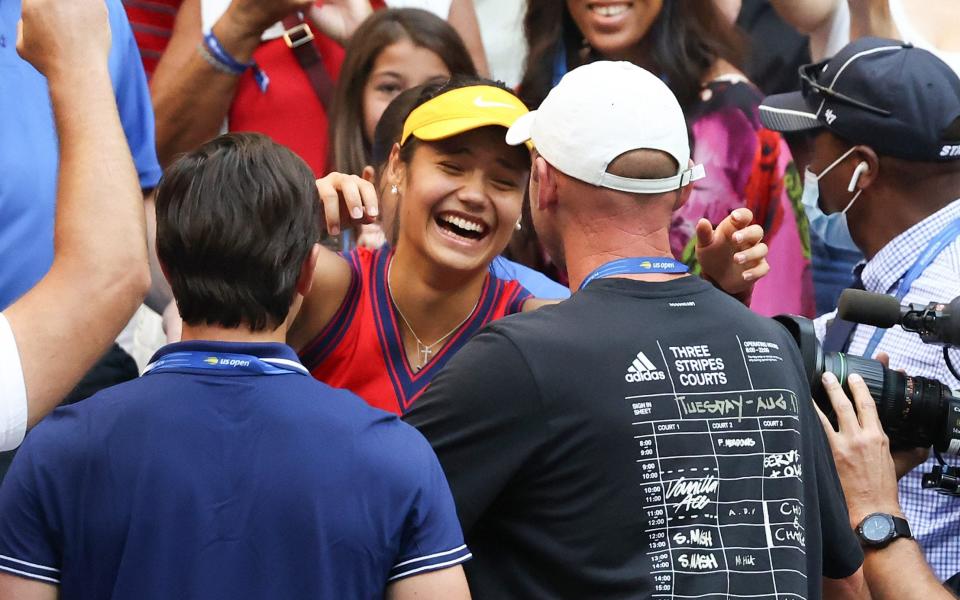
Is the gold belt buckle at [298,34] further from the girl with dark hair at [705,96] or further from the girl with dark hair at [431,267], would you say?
the girl with dark hair at [431,267]

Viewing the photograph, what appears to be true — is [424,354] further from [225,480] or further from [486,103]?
[225,480]

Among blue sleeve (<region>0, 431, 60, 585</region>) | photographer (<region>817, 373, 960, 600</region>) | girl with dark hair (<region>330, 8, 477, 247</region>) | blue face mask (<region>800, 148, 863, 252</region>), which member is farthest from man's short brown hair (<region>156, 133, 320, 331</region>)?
blue face mask (<region>800, 148, 863, 252</region>)

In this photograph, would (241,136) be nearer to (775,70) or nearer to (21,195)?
(21,195)

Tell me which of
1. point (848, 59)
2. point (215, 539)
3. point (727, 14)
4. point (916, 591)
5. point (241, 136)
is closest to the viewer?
point (215, 539)

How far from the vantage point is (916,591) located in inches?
103

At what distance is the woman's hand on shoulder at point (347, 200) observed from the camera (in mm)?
2678

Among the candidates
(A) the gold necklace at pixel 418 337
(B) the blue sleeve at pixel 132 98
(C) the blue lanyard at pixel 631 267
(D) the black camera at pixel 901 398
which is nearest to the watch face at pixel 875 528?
(D) the black camera at pixel 901 398

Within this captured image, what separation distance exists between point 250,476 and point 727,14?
9.88ft

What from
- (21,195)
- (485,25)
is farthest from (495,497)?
(485,25)

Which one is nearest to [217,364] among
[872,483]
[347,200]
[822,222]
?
[347,200]

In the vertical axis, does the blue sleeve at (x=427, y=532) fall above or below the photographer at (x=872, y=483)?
above

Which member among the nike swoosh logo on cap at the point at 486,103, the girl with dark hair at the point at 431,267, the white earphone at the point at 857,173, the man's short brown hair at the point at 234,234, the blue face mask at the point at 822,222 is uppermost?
the man's short brown hair at the point at 234,234

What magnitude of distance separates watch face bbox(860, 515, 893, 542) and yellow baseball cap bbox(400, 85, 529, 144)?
45.3 inches

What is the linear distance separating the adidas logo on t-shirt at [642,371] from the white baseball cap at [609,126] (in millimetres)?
337
